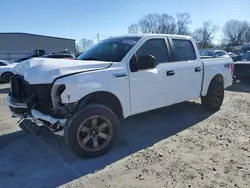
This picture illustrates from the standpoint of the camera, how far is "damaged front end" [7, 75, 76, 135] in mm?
3762

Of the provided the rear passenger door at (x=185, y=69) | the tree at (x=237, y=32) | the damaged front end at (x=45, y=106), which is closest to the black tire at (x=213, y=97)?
the rear passenger door at (x=185, y=69)

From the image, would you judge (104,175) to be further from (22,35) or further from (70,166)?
(22,35)

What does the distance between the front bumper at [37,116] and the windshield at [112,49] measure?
5.11 ft

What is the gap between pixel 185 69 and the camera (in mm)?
5535

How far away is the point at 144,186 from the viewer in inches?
126

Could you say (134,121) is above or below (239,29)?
below

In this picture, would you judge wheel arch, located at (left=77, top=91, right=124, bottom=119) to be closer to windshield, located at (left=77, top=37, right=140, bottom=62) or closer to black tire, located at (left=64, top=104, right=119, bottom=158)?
black tire, located at (left=64, top=104, right=119, bottom=158)

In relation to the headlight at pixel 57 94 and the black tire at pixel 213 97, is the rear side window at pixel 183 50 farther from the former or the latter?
the headlight at pixel 57 94

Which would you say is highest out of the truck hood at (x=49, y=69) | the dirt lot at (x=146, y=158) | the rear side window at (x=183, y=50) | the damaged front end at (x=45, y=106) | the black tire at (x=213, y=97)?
the rear side window at (x=183, y=50)

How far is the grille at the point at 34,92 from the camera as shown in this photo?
391 centimetres

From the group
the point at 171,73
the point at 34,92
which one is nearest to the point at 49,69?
the point at 34,92

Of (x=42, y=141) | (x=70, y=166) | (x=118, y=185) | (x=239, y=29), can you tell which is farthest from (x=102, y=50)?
(x=239, y=29)

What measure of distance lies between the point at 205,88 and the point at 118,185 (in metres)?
3.91

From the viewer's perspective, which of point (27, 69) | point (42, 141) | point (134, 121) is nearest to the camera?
point (27, 69)
